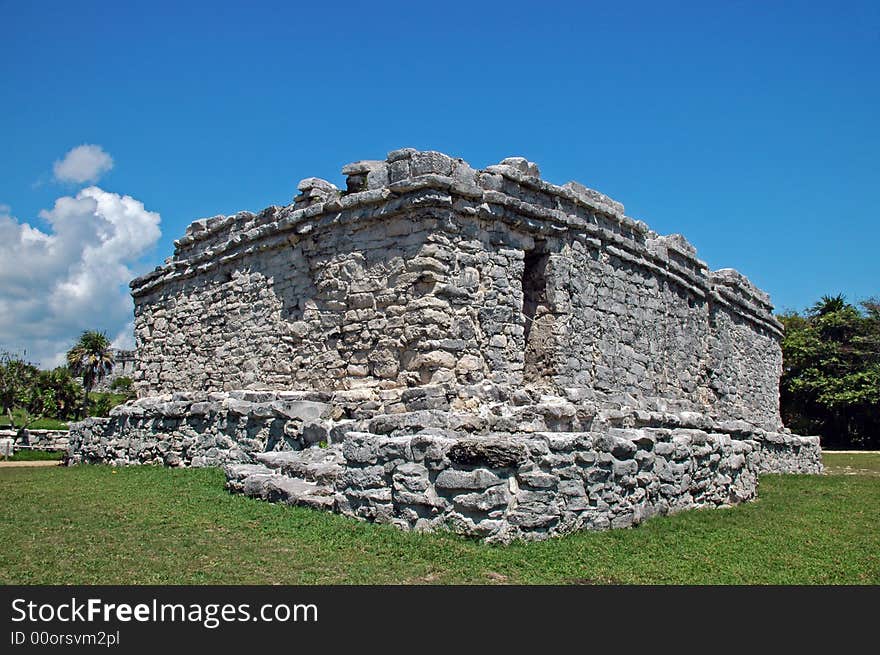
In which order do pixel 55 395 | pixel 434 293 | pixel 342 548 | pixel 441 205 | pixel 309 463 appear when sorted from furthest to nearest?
pixel 55 395
pixel 441 205
pixel 434 293
pixel 309 463
pixel 342 548

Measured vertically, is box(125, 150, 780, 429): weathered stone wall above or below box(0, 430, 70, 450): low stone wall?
above

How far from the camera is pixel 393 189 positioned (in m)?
10.6

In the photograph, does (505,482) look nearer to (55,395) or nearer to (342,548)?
(342,548)

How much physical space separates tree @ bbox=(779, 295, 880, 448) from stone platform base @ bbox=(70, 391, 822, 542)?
2664 centimetres

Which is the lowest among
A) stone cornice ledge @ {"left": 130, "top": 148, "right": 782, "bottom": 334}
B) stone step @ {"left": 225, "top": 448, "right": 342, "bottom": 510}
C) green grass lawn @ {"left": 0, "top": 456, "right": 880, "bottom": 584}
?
green grass lawn @ {"left": 0, "top": 456, "right": 880, "bottom": 584}

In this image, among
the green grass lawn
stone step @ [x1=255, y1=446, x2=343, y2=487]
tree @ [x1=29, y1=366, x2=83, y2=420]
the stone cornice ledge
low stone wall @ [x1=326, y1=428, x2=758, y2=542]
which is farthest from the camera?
tree @ [x1=29, y1=366, x2=83, y2=420]

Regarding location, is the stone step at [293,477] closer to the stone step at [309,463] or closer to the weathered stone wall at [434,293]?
the stone step at [309,463]

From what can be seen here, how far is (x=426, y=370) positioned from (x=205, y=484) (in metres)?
3.60

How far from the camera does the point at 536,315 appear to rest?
1172 cm

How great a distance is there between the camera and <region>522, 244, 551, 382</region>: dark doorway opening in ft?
38.0

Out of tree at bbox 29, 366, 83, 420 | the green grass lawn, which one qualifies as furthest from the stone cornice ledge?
tree at bbox 29, 366, 83, 420

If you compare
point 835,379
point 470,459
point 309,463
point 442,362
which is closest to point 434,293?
point 442,362

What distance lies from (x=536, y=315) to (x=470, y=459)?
4.52m

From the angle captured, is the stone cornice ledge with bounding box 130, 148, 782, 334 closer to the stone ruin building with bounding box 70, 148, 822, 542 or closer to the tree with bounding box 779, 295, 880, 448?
the stone ruin building with bounding box 70, 148, 822, 542
